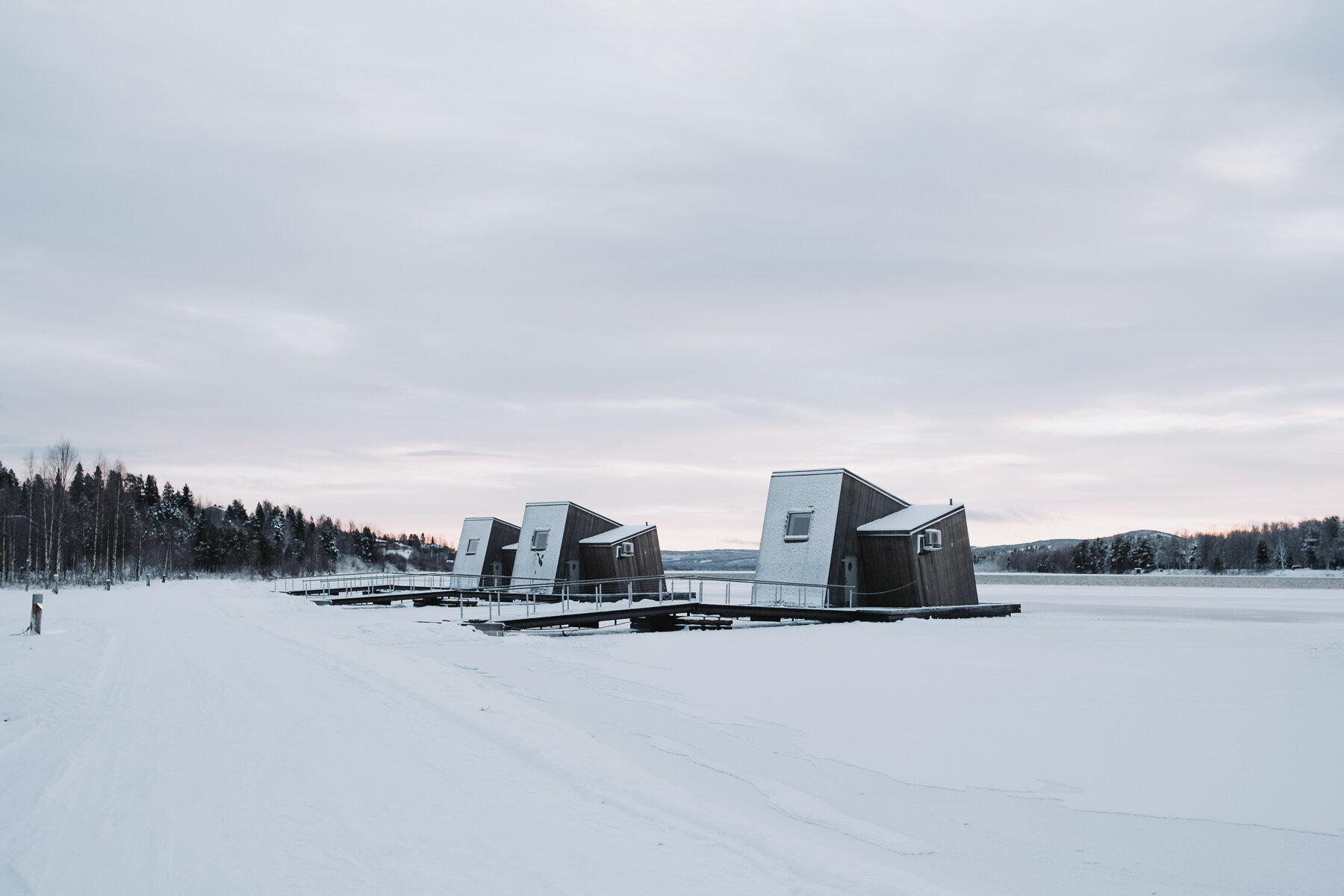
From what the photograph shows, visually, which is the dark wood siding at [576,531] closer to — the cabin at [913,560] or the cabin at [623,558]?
the cabin at [623,558]

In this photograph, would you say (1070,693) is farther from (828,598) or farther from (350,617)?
(350,617)

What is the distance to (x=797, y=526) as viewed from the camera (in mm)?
28438

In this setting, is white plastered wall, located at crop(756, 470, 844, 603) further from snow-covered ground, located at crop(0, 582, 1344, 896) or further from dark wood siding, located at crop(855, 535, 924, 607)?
snow-covered ground, located at crop(0, 582, 1344, 896)

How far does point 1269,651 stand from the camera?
56.5ft

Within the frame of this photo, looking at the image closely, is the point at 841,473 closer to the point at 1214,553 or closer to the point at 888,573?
the point at 888,573

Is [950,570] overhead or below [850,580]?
overhead

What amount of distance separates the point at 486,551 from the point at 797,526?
18.7 meters

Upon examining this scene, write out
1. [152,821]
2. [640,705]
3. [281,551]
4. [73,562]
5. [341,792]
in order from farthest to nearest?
[281,551] → [73,562] → [640,705] → [341,792] → [152,821]

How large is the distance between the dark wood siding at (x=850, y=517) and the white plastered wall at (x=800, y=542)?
0.17 meters

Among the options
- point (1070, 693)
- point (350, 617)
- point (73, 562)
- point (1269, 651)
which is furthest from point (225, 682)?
point (73, 562)

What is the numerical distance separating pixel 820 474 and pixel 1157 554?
103068 millimetres

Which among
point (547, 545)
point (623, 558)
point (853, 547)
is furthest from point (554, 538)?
point (853, 547)

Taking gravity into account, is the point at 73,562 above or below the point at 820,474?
below

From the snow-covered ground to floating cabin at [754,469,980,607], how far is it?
10.3 meters
